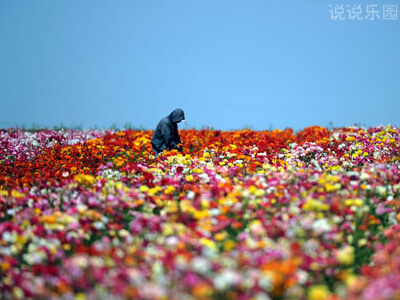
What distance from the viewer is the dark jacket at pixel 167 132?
11.9 m

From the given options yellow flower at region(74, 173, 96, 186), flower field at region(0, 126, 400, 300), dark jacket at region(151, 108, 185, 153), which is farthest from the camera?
dark jacket at region(151, 108, 185, 153)

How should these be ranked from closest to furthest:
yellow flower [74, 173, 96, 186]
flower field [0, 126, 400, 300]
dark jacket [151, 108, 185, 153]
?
1. flower field [0, 126, 400, 300]
2. yellow flower [74, 173, 96, 186]
3. dark jacket [151, 108, 185, 153]

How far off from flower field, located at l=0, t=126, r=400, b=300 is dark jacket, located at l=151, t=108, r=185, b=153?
3.14 metres

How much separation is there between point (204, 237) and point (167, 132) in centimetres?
695

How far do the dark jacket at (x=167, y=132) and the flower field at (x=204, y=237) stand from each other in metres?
3.14

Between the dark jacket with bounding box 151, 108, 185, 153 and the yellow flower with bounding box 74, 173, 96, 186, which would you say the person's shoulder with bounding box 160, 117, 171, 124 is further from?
the yellow flower with bounding box 74, 173, 96, 186

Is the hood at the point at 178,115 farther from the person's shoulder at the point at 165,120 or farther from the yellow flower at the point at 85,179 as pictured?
the yellow flower at the point at 85,179

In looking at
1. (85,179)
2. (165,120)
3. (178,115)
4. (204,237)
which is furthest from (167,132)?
(204,237)

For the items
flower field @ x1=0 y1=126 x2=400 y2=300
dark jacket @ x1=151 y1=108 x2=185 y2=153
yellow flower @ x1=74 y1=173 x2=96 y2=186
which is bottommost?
flower field @ x1=0 y1=126 x2=400 y2=300

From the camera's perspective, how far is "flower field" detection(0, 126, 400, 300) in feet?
13.4

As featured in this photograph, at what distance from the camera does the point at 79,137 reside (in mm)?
18000

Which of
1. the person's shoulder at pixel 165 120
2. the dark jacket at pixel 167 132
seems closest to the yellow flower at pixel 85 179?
the dark jacket at pixel 167 132

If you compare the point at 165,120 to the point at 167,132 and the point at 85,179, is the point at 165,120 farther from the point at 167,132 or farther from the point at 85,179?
the point at 85,179

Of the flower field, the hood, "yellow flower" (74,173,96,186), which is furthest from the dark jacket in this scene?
"yellow flower" (74,173,96,186)
